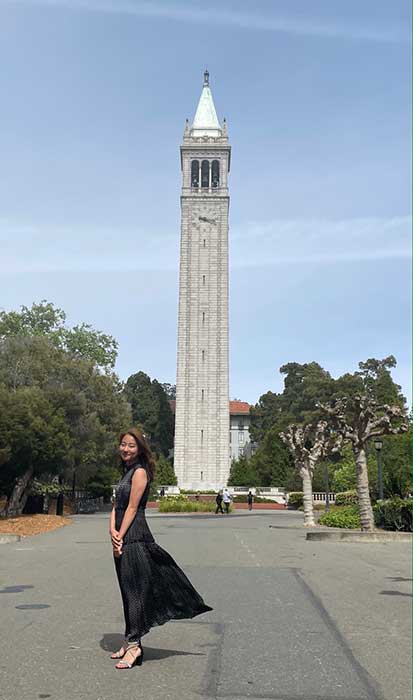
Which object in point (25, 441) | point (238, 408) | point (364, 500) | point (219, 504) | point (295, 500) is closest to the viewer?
point (364, 500)

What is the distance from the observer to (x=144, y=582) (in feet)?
19.5

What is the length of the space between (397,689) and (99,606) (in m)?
4.39

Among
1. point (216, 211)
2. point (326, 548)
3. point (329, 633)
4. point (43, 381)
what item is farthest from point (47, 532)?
point (216, 211)

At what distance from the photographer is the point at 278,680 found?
5.39 metres

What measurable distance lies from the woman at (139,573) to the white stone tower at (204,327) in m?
70.6

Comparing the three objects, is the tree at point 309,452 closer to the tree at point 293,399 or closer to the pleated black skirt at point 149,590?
the pleated black skirt at point 149,590

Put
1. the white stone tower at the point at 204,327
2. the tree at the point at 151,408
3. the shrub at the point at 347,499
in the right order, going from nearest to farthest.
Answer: the shrub at the point at 347,499 → the white stone tower at the point at 204,327 → the tree at the point at 151,408

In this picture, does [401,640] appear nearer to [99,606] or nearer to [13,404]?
[99,606]

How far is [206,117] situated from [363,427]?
251 ft

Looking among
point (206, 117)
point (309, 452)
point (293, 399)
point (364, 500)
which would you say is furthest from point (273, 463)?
point (364, 500)

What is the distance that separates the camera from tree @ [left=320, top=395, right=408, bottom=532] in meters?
21.2

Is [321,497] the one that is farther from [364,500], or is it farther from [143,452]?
[143,452]

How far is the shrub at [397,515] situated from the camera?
74.8 feet

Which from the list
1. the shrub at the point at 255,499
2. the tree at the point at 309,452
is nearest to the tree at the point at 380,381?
the shrub at the point at 255,499
